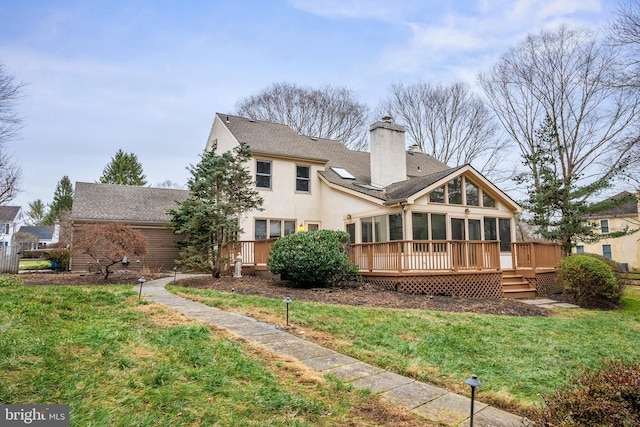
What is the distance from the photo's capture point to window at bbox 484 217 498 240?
48.7ft

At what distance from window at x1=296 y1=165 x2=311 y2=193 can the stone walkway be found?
11.2 meters

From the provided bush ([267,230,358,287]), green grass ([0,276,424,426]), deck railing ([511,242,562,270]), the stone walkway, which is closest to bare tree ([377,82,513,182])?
deck railing ([511,242,562,270])

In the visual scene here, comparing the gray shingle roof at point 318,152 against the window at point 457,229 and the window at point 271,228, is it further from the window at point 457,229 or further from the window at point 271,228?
the window at point 271,228

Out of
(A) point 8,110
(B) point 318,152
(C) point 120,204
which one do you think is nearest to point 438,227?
(B) point 318,152

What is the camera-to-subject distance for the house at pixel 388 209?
1179 centimetres

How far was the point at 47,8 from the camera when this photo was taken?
8.48m

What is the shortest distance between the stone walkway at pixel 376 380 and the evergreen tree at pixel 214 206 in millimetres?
6770

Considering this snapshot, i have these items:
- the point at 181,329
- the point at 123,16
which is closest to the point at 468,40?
the point at 123,16

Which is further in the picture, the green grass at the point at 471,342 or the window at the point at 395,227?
the window at the point at 395,227

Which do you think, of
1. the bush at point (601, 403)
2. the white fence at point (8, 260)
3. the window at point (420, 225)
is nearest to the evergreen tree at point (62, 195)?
the white fence at point (8, 260)

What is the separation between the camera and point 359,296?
32.7ft

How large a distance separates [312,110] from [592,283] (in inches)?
849

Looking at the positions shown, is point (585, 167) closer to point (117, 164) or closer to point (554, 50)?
point (554, 50)

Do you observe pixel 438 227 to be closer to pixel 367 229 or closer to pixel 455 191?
pixel 455 191
